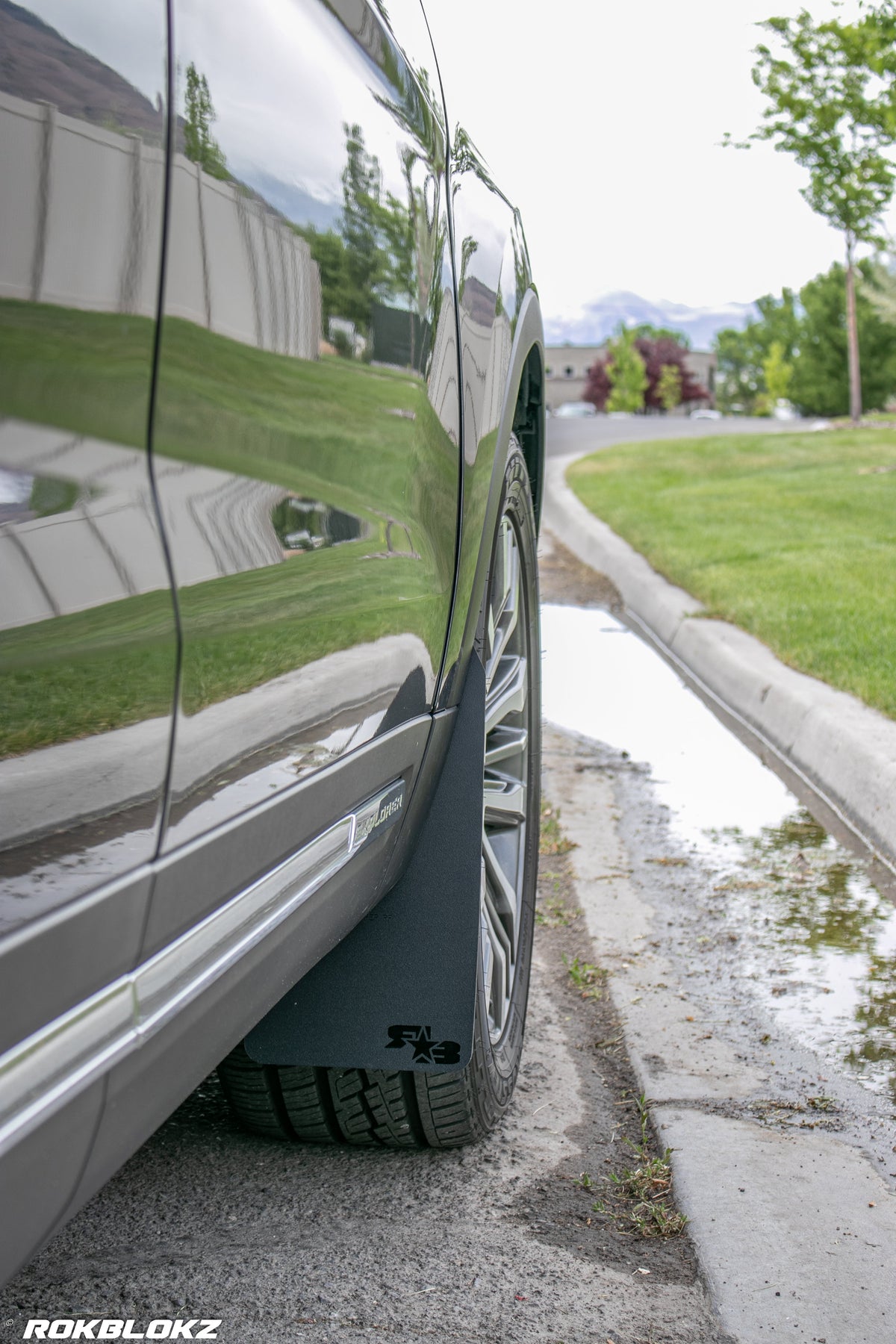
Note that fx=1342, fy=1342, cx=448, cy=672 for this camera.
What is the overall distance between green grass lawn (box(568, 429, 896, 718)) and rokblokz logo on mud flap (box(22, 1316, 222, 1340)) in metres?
3.49

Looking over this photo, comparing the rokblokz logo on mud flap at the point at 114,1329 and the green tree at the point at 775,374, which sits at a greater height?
the green tree at the point at 775,374

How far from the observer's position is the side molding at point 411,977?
198cm

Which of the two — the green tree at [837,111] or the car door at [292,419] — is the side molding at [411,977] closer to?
the car door at [292,419]

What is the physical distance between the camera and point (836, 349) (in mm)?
57219

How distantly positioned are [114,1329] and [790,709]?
3.82 m

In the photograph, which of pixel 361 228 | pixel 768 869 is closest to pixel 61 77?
pixel 361 228

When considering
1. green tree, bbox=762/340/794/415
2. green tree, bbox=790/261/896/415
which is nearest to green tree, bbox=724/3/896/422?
green tree, bbox=790/261/896/415

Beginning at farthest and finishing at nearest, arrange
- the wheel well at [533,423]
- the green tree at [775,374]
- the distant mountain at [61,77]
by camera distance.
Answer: the green tree at [775,374], the wheel well at [533,423], the distant mountain at [61,77]

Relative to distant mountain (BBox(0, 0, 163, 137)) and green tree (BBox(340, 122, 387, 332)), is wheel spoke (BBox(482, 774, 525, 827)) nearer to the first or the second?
green tree (BBox(340, 122, 387, 332))

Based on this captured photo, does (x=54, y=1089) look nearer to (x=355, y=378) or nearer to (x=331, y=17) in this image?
(x=355, y=378)

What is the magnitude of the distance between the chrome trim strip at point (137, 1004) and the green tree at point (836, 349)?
5365 centimetres

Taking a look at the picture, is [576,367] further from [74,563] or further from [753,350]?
[74,563]

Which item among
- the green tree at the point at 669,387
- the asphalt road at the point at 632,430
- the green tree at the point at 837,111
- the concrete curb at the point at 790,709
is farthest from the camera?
the green tree at the point at 669,387

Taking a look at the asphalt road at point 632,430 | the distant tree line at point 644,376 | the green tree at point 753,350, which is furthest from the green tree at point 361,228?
the green tree at point 753,350
